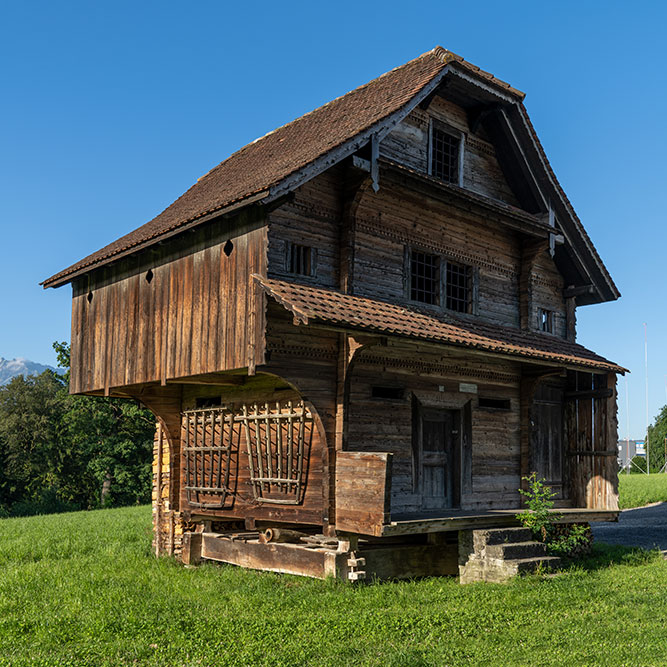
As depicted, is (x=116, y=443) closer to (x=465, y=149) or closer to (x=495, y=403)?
(x=495, y=403)

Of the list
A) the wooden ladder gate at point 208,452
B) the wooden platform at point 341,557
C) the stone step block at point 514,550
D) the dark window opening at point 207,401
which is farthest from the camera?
the dark window opening at point 207,401

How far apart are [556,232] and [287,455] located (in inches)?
335

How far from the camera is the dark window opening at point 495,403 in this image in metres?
16.8

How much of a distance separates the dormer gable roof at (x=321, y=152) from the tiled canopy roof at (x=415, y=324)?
172cm

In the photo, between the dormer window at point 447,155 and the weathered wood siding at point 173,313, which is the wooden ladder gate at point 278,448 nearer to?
A: the weathered wood siding at point 173,313

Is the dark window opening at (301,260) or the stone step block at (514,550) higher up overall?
the dark window opening at (301,260)

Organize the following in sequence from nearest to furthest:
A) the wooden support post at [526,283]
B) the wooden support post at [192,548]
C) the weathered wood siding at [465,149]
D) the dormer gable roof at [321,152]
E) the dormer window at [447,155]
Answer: the dormer gable roof at [321,152]
the weathered wood siding at [465,149]
the wooden support post at [192,548]
the dormer window at [447,155]
the wooden support post at [526,283]

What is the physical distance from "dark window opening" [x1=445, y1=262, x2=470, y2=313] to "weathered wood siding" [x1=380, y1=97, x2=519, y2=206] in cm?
188

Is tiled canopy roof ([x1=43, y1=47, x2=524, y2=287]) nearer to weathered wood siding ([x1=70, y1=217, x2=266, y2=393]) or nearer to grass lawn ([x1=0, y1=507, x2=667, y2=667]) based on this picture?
weathered wood siding ([x1=70, y1=217, x2=266, y2=393])

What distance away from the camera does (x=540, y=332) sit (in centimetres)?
1891

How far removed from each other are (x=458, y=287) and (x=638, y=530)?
38.0ft

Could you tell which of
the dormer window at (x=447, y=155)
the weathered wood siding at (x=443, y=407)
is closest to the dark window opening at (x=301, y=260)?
the weathered wood siding at (x=443, y=407)

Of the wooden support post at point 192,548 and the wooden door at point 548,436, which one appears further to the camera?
the wooden door at point 548,436

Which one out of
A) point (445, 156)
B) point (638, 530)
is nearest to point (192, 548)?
point (445, 156)
